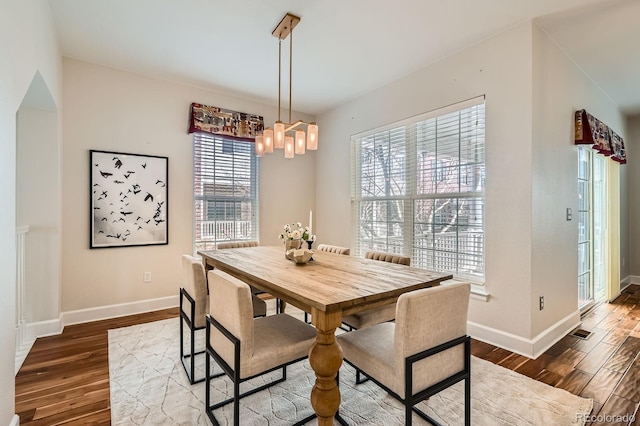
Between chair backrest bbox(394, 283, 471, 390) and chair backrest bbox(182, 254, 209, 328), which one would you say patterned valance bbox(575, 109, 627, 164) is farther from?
chair backrest bbox(182, 254, 209, 328)

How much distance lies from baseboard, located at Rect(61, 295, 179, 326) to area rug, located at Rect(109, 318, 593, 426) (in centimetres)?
119

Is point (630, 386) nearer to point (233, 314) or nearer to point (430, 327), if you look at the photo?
point (430, 327)

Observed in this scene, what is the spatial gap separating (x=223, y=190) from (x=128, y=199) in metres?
1.09

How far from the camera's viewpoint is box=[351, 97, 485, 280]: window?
9.62 ft

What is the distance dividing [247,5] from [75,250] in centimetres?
295

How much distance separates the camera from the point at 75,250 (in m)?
3.25

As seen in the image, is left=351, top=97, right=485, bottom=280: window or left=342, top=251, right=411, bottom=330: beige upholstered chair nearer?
left=342, top=251, right=411, bottom=330: beige upholstered chair

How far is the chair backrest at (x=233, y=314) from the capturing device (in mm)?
1499

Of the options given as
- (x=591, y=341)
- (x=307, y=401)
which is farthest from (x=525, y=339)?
(x=307, y=401)

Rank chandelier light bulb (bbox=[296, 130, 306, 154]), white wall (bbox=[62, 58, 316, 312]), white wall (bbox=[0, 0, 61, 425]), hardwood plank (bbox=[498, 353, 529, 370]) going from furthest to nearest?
white wall (bbox=[62, 58, 316, 312])
chandelier light bulb (bbox=[296, 130, 306, 154])
hardwood plank (bbox=[498, 353, 529, 370])
white wall (bbox=[0, 0, 61, 425])

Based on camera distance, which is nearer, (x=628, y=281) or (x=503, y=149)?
(x=503, y=149)

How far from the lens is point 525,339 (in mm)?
2545

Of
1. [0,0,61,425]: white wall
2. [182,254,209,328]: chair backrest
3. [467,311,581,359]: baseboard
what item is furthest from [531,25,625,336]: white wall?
[0,0,61,425]: white wall

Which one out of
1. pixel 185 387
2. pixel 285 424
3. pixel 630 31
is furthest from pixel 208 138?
pixel 630 31
